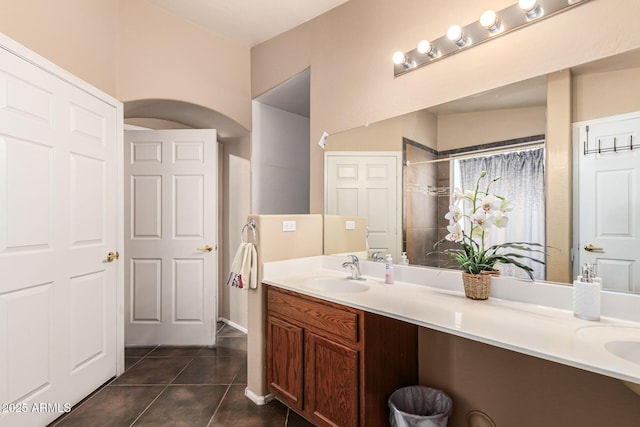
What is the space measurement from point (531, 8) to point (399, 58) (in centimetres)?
68

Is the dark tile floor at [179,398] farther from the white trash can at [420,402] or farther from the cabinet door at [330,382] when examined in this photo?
the white trash can at [420,402]

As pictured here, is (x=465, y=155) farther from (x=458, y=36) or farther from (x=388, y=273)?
(x=388, y=273)

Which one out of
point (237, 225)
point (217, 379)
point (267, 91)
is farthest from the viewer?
point (237, 225)

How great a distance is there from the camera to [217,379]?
92.7 inches

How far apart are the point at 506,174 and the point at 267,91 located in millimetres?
2324

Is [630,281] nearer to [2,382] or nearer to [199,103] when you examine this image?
[2,382]

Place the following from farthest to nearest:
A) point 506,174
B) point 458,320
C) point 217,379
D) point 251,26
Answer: point 251,26 < point 217,379 < point 506,174 < point 458,320

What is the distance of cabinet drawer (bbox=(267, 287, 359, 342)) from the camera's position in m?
1.50

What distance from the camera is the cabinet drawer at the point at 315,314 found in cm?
150

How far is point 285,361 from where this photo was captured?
188 cm

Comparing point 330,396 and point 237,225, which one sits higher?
point 237,225

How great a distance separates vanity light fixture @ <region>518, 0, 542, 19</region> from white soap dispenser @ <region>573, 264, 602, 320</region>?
3.75 feet

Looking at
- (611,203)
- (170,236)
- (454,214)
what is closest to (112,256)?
(170,236)

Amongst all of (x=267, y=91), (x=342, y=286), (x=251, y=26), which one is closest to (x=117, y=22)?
(x=251, y=26)
